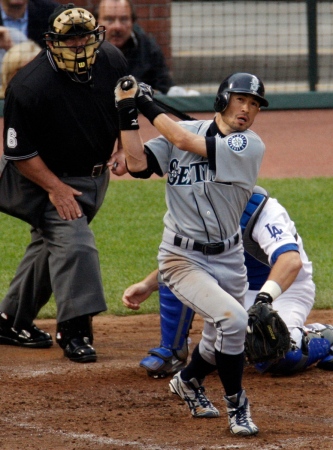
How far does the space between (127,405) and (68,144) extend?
1.42m

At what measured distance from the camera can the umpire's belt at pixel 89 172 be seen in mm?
5059

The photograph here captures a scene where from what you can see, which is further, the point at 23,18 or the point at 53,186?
the point at 23,18

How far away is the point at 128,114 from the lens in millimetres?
4027

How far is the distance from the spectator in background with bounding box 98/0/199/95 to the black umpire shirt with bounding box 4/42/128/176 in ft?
14.7

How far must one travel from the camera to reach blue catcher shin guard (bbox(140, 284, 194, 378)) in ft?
15.3

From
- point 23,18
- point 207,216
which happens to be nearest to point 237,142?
point 207,216

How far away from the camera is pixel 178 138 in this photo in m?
3.97

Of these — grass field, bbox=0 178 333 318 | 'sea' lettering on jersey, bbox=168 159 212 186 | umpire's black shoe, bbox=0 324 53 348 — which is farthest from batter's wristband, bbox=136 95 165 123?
grass field, bbox=0 178 333 318

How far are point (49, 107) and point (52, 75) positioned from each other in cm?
17

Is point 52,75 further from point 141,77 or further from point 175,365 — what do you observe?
point 141,77

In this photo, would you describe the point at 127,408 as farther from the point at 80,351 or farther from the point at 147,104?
the point at 147,104

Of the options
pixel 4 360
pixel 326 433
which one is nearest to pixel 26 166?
pixel 4 360

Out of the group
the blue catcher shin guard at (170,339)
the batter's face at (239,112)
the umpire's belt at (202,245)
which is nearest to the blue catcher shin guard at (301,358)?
the blue catcher shin guard at (170,339)

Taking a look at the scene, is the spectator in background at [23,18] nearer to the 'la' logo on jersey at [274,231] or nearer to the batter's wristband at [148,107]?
the 'la' logo on jersey at [274,231]
